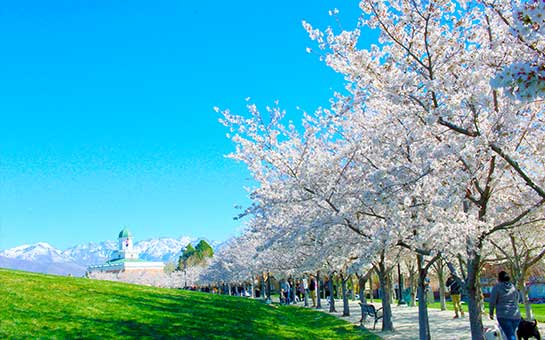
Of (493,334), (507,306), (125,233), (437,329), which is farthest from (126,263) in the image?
(507,306)

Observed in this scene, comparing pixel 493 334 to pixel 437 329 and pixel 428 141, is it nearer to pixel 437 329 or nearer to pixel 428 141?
pixel 428 141

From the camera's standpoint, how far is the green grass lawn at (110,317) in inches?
433

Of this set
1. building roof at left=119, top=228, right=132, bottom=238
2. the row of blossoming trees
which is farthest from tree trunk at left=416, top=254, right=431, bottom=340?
building roof at left=119, top=228, right=132, bottom=238

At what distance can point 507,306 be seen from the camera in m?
10.6

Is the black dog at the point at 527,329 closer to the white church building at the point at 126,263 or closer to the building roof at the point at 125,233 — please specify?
the white church building at the point at 126,263

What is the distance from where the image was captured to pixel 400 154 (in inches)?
432

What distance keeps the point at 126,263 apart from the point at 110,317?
152351mm

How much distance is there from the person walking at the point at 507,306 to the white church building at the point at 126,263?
141592mm

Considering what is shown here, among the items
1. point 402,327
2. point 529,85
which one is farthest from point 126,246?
point 529,85

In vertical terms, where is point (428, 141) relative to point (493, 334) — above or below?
above

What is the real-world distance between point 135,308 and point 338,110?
8611 millimetres

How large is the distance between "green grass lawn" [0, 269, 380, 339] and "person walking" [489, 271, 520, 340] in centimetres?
642

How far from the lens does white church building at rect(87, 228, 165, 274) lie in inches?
6166

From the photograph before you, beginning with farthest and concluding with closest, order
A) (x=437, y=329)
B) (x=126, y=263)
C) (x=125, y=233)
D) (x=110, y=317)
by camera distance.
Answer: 1. (x=125, y=233)
2. (x=126, y=263)
3. (x=437, y=329)
4. (x=110, y=317)
